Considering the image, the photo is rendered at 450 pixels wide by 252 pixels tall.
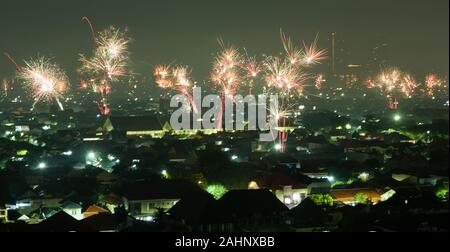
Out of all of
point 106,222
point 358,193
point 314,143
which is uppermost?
point 314,143

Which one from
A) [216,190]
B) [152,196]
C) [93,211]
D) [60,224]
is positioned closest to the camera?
[60,224]

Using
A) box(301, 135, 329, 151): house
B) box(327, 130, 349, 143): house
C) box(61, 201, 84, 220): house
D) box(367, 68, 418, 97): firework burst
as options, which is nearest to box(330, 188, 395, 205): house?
box(61, 201, 84, 220): house

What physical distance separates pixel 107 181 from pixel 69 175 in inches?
30.9

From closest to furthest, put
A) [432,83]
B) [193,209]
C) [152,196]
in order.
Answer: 1. [193,209]
2. [152,196]
3. [432,83]

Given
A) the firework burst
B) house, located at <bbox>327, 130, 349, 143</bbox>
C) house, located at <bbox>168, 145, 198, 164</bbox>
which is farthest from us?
the firework burst

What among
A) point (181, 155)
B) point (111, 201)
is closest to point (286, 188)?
point (111, 201)

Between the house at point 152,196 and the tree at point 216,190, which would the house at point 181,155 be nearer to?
the tree at point 216,190

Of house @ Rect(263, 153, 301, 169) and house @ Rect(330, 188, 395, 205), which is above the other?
house @ Rect(263, 153, 301, 169)

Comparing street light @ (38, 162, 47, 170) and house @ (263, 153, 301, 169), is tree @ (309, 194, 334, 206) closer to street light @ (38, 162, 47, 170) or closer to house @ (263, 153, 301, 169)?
house @ (263, 153, 301, 169)

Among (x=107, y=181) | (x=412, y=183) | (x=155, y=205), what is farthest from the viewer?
(x=107, y=181)

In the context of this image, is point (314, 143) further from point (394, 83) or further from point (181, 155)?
point (394, 83)
